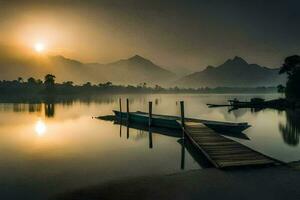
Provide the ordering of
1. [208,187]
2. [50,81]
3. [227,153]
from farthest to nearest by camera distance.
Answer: [50,81], [227,153], [208,187]

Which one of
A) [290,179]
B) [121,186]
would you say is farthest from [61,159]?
[290,179]

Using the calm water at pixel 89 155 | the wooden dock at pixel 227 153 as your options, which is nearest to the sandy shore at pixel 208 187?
the wooden dock at pixel 227 153

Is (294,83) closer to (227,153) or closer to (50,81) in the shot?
(227,153)

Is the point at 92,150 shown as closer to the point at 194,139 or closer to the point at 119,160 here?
the point at 119,160

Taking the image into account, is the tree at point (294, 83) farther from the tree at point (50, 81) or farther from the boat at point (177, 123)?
the tree at point (50, 81)

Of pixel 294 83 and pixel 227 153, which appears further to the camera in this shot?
pixel 294 83

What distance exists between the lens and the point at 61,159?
19516mm

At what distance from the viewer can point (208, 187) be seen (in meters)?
11.4

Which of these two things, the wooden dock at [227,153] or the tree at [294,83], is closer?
the wooden dock at [227,153]

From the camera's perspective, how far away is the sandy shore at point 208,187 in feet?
34.7

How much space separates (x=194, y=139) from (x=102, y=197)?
37.2ft

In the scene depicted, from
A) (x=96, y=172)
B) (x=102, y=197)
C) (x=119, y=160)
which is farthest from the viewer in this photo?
(x=119, y=160)

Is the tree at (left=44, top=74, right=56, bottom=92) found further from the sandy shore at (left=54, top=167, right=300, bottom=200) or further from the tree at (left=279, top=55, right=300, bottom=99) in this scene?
the sandy shore at (left=54, top=167, right=300, bottom=200)

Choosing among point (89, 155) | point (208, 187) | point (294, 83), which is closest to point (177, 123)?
point (89, 155)
